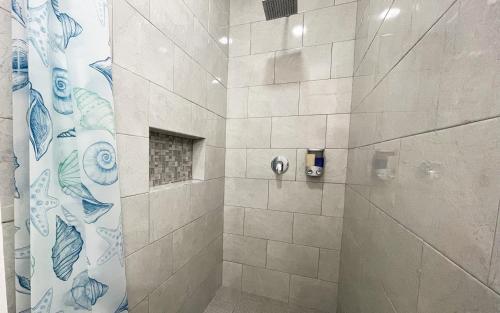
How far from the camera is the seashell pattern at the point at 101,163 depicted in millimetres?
602

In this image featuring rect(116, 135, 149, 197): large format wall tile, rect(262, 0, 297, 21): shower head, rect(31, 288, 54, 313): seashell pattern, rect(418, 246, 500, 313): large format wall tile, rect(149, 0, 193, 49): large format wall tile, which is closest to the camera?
rect(418, 246, 500, 313): large format wall tile

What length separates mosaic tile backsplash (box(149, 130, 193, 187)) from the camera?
107 centimetres

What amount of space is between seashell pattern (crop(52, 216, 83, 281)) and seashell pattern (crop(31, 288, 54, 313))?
0.04 metres

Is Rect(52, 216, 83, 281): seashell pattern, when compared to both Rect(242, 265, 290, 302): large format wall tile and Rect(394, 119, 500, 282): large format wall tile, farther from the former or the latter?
Rect(242, 265, 290, 302): large format wall tile

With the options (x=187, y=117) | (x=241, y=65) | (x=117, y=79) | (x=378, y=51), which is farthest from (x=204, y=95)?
(x=378, y=51)

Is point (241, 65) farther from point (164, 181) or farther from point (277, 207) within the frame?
point (277, 207)

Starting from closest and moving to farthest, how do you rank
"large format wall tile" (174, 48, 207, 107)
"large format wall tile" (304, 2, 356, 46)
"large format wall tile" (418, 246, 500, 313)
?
"large format wall tile" (418, 246, 500, 313)
"large format wall tile" (174, 48, 207, 107)
"large format wall tile" (304, 2, 356, 46)

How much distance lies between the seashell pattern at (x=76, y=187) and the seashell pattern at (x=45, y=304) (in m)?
0.20

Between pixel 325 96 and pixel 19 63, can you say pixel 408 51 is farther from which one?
pixel 19 63

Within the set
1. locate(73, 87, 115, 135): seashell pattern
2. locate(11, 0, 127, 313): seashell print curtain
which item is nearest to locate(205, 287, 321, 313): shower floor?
locate(11, 0, 127, 313): seashell print curtain

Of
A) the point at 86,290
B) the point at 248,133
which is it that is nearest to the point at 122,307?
the point at 86,290

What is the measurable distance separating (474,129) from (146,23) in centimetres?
116

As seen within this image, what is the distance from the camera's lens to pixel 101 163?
2.06 ft

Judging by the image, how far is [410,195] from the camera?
1.58ft
